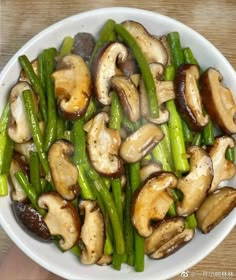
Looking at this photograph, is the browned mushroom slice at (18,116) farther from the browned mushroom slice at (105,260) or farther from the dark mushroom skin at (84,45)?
the browned mushroom slice at (105,260)

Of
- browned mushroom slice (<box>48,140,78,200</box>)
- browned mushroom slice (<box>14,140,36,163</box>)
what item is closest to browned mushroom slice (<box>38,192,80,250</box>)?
browned mushroom slice (<box>48,140,78,200</box>)

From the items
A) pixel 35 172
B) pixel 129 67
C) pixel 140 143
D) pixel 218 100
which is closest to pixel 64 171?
pixel 35 172

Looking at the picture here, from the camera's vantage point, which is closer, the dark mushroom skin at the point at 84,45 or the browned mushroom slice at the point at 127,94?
the browned mushroom slice at the point at 127,94

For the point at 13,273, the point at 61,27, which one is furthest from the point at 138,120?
the point at 13,273

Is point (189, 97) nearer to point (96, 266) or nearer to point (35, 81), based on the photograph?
point (35, 81)

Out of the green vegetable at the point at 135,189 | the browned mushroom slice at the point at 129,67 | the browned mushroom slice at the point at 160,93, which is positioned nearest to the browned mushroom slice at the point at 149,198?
the green vegetable at the point at 135,189

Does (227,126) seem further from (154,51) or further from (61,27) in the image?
(61,27)
